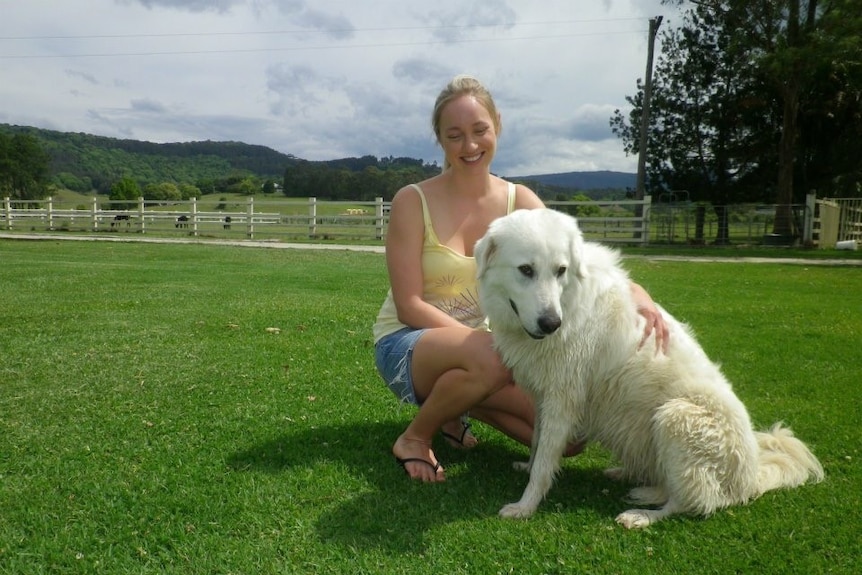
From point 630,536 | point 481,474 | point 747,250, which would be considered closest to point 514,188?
point 481,474

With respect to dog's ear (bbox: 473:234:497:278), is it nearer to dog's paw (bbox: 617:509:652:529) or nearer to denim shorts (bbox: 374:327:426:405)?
denim shorts (bbox: 374:327:426:405)

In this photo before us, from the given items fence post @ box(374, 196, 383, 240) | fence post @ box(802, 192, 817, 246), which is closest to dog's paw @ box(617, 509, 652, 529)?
fence post @ box(802, 192, 817, 246)

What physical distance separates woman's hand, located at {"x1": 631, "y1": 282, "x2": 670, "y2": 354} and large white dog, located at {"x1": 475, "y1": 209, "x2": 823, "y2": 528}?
32mm

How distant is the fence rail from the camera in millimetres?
23859

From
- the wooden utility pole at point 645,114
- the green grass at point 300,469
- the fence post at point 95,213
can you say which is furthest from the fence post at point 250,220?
the green grass at point 300,469

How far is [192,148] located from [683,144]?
10186 centimetres

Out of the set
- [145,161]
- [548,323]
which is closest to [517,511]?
[548,323]

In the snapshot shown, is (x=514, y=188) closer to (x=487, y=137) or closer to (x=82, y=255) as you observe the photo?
(x=487, y=137)

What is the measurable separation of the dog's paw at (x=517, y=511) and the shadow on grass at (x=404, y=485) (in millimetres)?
60

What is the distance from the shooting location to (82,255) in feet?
59.4

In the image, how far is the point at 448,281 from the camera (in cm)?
386

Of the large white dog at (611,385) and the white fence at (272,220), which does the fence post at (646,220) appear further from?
the large white dog at (611,385)

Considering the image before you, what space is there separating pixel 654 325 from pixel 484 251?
3.16ft

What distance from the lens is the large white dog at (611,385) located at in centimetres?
309
